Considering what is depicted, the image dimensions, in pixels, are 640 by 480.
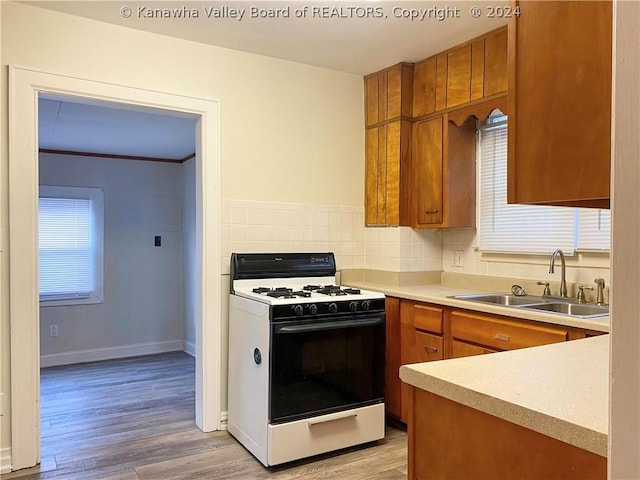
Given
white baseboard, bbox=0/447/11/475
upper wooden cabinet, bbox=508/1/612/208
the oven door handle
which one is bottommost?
white baseboard, bbox=0/447/11/475

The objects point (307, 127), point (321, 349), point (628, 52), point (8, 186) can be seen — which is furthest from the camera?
point (307, 127)

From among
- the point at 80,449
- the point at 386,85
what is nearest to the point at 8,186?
the point at 80,449

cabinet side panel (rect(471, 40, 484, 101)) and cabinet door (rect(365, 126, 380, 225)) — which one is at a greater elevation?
cabinet side panel (rect(471, 40, 484, 101))

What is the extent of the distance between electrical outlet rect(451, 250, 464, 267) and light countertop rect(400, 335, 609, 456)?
2.15 m

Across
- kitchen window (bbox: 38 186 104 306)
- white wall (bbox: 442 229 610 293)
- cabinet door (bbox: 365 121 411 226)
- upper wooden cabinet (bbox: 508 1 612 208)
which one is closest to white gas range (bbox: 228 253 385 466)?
cabinet door (bbox: 365 121 411 226)

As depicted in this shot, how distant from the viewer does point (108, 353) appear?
5.32 meters

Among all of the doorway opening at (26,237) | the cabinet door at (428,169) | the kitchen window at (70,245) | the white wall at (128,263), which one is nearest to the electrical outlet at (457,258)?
the cabinet door at (428,169)

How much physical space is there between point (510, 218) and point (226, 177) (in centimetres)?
185

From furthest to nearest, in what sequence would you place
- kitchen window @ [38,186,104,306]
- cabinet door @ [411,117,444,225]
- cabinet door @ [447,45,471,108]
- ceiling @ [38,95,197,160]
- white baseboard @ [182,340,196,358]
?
1. white baseboard @ [182,340,196,358]
2. kitchen window @ [38,186,104,306]
3. ceiling @ [38,95,197,160]
4. cabinet door @ [411,117,444,225]
5. cabinet door @ [447,45,471,108]

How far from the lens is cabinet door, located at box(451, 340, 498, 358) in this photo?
8.53ft

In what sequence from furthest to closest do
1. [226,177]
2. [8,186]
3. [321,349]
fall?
[226,177], [321,349], [8,186]

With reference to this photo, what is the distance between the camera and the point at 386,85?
3.58 m

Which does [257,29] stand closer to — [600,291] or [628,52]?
[600,291]

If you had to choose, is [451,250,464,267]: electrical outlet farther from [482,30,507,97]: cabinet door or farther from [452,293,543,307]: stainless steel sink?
[482,30,507,97]: cabinet door
